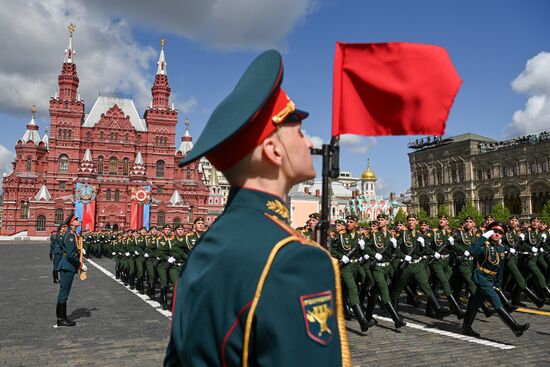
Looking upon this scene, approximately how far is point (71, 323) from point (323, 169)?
7.62m

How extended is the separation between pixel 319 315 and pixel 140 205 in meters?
56.8

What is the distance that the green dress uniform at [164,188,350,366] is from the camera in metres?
1.15

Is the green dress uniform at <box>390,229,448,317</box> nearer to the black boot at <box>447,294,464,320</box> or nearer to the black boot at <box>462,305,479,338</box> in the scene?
the black boot at <box>447,294,464,320</box>

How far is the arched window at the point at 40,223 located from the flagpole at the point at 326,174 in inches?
2484

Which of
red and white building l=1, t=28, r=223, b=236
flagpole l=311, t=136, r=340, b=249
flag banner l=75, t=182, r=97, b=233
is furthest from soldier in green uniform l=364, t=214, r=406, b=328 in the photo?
red and white building l=1, t=28, r=223, b=236

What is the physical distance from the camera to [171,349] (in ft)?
4.77

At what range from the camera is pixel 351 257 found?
8383 mm

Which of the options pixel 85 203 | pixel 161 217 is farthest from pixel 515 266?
pixel 161 217

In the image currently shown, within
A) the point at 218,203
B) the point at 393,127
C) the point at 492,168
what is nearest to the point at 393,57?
the point at 393,127

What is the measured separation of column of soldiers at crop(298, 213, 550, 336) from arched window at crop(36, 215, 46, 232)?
57.3 m

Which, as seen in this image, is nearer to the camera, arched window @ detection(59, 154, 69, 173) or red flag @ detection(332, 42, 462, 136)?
red flag @ detection(332, 42, 462, 136)

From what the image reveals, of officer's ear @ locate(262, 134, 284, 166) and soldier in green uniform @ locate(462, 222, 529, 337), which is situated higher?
officer's ear @ locate(262, 134, 284, 166)

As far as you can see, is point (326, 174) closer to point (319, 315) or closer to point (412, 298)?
point (319, 315)

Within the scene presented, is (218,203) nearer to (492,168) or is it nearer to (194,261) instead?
(492,168)
